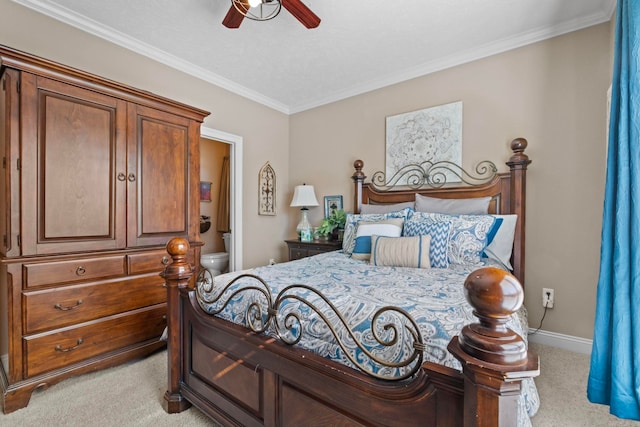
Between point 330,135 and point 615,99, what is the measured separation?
276 cm

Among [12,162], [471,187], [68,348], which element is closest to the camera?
[12,162]

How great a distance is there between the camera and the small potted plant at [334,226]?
3.44m

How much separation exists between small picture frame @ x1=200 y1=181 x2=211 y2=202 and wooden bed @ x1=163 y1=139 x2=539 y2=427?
3455 mm

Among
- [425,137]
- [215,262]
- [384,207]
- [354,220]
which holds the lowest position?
[215,262]

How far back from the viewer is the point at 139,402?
1703 mm

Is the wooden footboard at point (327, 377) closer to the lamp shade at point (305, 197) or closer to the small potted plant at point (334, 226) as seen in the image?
the small potted plant at point (334, 226)

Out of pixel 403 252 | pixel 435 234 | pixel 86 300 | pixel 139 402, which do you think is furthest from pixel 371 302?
pixel 86 300

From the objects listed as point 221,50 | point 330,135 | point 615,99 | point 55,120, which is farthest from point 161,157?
point 615,99

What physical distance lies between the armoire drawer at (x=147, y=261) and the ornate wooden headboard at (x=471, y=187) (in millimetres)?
A: 2051

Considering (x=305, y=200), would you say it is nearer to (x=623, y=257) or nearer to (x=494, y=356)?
(x=623, y=257)

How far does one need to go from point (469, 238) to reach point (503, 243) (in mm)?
375

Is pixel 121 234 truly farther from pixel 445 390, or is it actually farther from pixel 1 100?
pixel 445 390

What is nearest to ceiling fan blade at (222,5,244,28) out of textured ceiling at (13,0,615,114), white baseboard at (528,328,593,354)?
textured ceiling at (13,0,615,114)

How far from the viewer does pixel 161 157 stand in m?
2.29
